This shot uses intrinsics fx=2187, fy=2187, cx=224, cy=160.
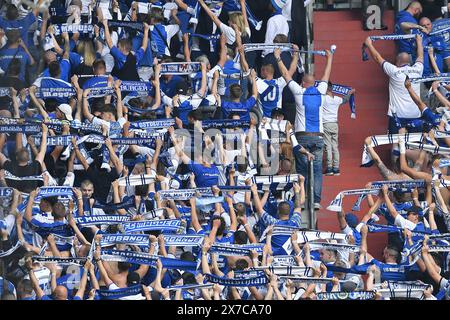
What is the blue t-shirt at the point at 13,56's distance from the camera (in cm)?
3070

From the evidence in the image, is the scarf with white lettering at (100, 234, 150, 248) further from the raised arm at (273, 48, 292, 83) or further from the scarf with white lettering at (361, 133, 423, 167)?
the raised arm at (273, 48, 292, 83)

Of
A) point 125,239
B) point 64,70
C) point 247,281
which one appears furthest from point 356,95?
point 247,281

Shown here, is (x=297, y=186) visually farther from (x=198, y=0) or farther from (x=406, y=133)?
(x=198, y=0)

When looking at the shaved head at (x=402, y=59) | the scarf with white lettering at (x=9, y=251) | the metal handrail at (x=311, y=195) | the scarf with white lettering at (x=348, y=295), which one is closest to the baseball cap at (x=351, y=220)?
the metal handrail at (x=311, y=195)

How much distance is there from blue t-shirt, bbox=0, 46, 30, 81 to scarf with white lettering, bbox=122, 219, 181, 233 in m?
3.92

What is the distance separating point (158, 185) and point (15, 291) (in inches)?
117

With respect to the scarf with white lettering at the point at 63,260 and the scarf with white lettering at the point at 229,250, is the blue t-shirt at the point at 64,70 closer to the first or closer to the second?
the scarf with white lettering at the point at 63,260

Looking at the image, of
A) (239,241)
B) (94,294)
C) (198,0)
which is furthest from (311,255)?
(198,0)

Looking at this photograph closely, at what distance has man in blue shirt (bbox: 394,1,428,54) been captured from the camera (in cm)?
3109

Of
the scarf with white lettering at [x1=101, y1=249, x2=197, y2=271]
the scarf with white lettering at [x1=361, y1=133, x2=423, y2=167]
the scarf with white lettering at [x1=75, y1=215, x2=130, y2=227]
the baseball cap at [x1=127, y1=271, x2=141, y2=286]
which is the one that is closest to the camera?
the scarf with white lettering at [x1=101, y1=249, x2=197, y2=271]

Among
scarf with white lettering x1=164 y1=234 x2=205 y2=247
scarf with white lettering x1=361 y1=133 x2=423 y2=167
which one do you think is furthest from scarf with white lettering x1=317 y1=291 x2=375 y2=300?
scarf with white lettering x1=361 y1=133 x2=423 y2=167

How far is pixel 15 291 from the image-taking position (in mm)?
26703

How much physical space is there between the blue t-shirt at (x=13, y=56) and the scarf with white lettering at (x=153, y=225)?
3.92 meters
